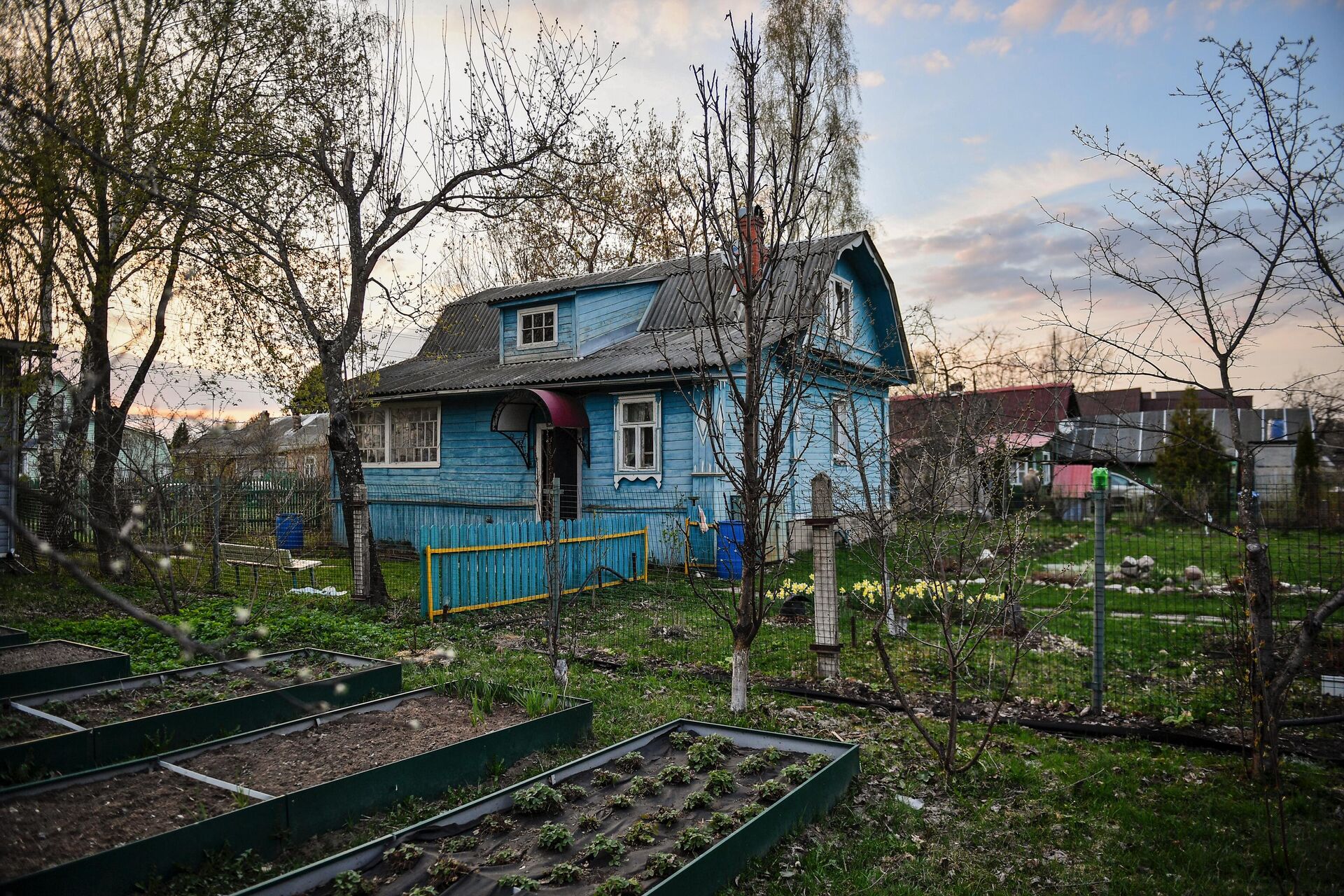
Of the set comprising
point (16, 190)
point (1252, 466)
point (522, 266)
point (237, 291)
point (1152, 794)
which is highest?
point (522, 266)

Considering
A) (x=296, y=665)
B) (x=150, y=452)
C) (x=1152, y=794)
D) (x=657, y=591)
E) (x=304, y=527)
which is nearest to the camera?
(x=1152, y=794)

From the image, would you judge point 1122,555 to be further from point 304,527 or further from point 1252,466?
point 304,527

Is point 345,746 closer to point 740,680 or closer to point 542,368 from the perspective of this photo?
point 740,680

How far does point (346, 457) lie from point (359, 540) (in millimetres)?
1318

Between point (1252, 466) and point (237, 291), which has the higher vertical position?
point (237, 291)

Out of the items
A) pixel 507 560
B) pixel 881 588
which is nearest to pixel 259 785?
pixel 881 588

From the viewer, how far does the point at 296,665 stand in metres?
7.07

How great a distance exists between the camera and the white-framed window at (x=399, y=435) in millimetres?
19172

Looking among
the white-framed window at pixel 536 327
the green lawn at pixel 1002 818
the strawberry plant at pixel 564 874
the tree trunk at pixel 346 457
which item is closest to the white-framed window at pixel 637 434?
the white-framed window at pixel 536 327

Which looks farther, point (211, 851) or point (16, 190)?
point (16, 190)

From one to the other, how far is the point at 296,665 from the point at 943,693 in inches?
223

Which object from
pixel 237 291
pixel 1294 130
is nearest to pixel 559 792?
pixel 1294 130

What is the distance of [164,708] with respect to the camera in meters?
5.76

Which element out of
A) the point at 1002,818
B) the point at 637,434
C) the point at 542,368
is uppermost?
the point at 542,368
